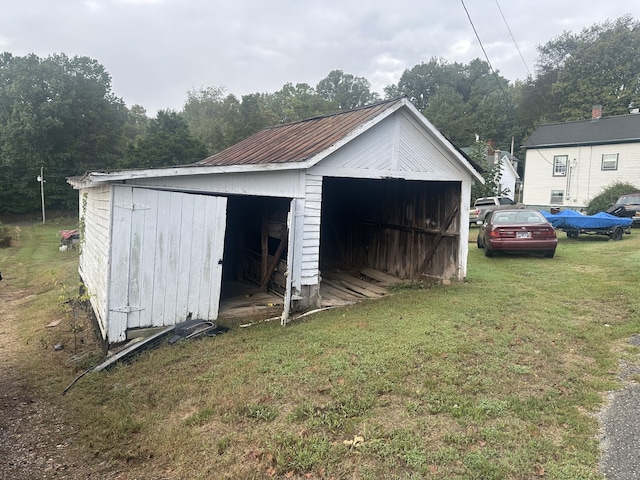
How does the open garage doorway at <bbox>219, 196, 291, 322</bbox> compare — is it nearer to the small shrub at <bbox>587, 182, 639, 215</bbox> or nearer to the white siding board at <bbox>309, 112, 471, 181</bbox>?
the white siding board at <bbox>309, 112, 471, 181</bbox>

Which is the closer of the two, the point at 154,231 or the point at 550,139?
the point at 154,231

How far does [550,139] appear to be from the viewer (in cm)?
2961

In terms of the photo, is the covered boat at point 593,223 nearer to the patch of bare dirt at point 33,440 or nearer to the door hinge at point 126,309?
the door hinge at point 126,309

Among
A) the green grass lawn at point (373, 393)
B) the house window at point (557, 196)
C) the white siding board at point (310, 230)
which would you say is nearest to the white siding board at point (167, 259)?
the green grass lawn at point (373, 393)

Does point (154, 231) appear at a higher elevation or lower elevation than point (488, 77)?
lower

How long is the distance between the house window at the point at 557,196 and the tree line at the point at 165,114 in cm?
692

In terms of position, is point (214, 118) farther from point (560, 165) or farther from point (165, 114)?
point (560, 165)

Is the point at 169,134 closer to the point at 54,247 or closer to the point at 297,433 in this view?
the point at 54,247

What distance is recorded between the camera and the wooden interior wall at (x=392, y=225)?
10000 mm

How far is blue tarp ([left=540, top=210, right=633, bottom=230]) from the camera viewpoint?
1584 cm

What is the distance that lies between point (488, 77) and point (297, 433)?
75.3 m

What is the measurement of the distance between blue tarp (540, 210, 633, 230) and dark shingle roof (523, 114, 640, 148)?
1280 centimetres

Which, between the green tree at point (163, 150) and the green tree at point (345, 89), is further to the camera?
the green tree at point (345, 89)

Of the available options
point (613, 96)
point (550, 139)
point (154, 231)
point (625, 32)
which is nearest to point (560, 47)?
point (625, 32)
